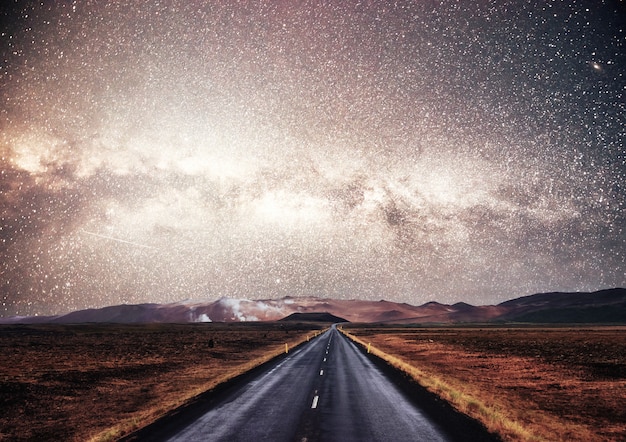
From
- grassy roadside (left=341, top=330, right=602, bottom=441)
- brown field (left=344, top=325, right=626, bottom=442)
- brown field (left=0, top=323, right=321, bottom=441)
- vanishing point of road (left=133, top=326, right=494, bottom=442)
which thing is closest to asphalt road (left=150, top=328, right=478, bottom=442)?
vanishing point of road (left=133, top=326, right=494, bottom=442)

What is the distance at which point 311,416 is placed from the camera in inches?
455

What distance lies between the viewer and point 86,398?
1767 centimetres

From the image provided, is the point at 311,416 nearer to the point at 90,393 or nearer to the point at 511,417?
the point at 511,417

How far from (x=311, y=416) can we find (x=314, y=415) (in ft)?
0.50

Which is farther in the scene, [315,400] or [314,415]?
[315,400]

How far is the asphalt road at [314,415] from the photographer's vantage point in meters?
9.50

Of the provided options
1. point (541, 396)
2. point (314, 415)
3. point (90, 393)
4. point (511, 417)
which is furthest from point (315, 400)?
point (90, 393)

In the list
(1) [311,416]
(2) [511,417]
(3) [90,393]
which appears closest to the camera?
(1) [311,416]

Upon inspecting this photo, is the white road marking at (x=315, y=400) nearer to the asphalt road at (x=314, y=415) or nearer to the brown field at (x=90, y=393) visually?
the asphalt road at (x=314, y=415)

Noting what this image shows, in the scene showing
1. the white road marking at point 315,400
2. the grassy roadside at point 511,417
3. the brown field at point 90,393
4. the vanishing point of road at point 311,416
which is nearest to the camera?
the vanishing point of road at point 311,416

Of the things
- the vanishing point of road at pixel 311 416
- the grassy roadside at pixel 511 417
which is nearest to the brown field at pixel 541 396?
the grassy roadside at pixel 511 417

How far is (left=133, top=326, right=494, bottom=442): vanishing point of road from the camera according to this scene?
31.1 feet

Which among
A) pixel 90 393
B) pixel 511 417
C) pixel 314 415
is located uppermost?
pixel 314 415

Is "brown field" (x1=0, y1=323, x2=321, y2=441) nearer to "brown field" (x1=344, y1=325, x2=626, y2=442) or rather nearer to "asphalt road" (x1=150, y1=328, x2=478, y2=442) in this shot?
"asphalt road" (x1=150, y1=328, x2=478, y2=442)
